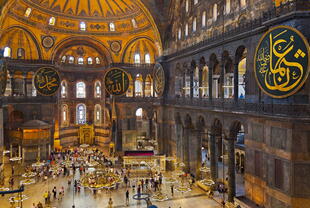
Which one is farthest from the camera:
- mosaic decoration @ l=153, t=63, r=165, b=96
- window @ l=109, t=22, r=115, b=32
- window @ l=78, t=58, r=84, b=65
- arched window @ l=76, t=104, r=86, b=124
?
arched window @ l=76, t=104, r=86, b=124

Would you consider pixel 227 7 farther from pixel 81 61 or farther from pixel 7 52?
pixel 81 61

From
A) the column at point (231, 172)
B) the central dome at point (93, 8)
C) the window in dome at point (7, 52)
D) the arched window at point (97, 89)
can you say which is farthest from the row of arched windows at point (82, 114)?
the column at point (231, 172)

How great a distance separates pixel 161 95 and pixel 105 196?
9.61 metres

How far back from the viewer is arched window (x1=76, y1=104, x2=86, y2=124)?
31.6 meters

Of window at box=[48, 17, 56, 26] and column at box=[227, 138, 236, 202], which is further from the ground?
window at box=[48, 17, 56, 26]

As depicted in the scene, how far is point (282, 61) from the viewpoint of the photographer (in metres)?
9.77

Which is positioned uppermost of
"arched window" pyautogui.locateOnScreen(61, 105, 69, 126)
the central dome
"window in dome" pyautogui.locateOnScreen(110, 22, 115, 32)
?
the central dome

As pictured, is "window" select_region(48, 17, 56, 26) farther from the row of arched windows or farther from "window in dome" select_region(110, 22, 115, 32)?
the row of arched windows

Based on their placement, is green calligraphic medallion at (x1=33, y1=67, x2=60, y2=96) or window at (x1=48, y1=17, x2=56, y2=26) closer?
green calligraphic medallion at (x1=33, y1=67, x2=60, y2=96)

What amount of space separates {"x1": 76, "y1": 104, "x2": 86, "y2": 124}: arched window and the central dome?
1049 cm

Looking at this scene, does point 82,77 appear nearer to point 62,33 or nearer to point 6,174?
point 62,33

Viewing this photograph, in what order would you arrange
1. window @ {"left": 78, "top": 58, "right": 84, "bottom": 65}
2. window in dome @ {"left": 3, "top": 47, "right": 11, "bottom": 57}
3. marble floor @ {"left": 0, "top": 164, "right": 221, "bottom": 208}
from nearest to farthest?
marble floor @ {"left": 0, "top": 164, "right": 221, "bottom": 208}
window in dome @ {"left": 3, "top": 47, "right": 11, "bottom": 57}
window @ {"left": 78, "top": 58, "right": 84, "bottom": 65}

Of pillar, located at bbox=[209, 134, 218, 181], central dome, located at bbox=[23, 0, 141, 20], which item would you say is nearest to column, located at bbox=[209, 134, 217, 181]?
pillar, located at bbox=[209, 134, 218, 181]

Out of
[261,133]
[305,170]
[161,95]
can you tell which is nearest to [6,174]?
[161,95]
